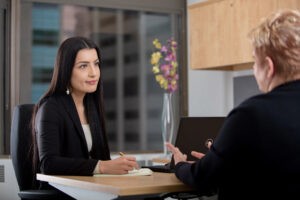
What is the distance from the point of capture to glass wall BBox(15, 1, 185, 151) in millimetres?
4340

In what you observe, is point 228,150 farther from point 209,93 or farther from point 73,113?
point 209,93

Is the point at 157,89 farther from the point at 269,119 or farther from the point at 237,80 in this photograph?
the point at 269,119

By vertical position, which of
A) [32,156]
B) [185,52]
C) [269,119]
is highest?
[185,52]

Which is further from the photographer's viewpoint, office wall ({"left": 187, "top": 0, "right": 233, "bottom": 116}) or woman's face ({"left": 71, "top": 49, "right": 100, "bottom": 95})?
office wall ({"left": 187, "top": 0, "right": 233, "bottom": 116})

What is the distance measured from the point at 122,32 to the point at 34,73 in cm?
89

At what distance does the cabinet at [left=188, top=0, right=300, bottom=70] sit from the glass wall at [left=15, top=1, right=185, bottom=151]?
2.02ft

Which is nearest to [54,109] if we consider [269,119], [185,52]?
[269,119]

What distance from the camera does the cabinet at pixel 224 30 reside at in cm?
378

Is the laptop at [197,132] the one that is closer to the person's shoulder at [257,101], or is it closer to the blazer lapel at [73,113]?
the blazer lapel at [73,113]

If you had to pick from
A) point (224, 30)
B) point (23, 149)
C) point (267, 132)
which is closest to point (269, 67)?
point (267, 132)

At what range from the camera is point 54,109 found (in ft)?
7.98

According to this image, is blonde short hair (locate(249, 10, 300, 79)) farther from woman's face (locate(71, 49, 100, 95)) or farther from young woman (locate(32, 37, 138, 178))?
woman's face (locate(71, 49, 100, 95))

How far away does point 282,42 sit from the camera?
1.58 meters

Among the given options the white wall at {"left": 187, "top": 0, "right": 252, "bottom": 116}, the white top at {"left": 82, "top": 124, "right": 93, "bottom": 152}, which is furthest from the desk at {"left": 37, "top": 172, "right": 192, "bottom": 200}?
the white wall at {"left": 187, "top": 0, "right": 252, "bottom": 116}
